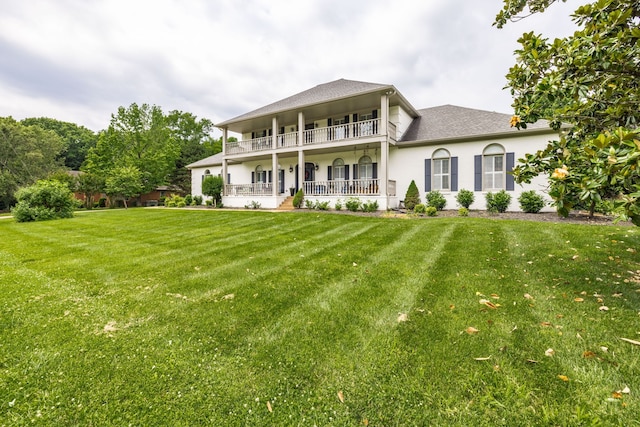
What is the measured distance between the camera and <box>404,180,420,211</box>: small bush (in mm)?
12711

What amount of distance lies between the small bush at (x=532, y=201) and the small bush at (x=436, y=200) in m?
3.00

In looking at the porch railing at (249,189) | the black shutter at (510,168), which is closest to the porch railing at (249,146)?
the porch railing at (249,189)

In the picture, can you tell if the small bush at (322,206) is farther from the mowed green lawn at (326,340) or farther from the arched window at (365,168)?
the mowed green lawn at (326,340)

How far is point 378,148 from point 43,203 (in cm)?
1785

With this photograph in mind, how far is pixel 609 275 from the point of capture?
3.73 metres

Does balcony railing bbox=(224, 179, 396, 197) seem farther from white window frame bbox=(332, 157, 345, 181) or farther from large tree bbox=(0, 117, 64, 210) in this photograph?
large tree bbox=(0, 117, 64, 210)

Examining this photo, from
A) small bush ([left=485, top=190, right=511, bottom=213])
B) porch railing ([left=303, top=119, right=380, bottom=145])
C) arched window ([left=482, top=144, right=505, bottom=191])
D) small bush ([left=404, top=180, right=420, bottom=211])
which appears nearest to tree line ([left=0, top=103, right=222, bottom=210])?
porch railing ([left=303, top=119, right=380, bottom=145])

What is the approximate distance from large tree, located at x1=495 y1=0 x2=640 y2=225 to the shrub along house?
29.4 feet

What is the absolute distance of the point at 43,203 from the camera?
44.9 ft

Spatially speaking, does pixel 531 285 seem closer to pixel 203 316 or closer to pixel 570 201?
pixel 570 201

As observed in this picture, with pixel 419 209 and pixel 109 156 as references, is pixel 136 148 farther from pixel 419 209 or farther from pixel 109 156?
pixel 419 209

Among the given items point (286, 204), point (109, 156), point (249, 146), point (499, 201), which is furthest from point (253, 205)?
point (109, 156)

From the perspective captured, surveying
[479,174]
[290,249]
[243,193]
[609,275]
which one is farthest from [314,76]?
[609,275]

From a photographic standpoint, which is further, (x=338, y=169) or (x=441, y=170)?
(x=338, y=169)
